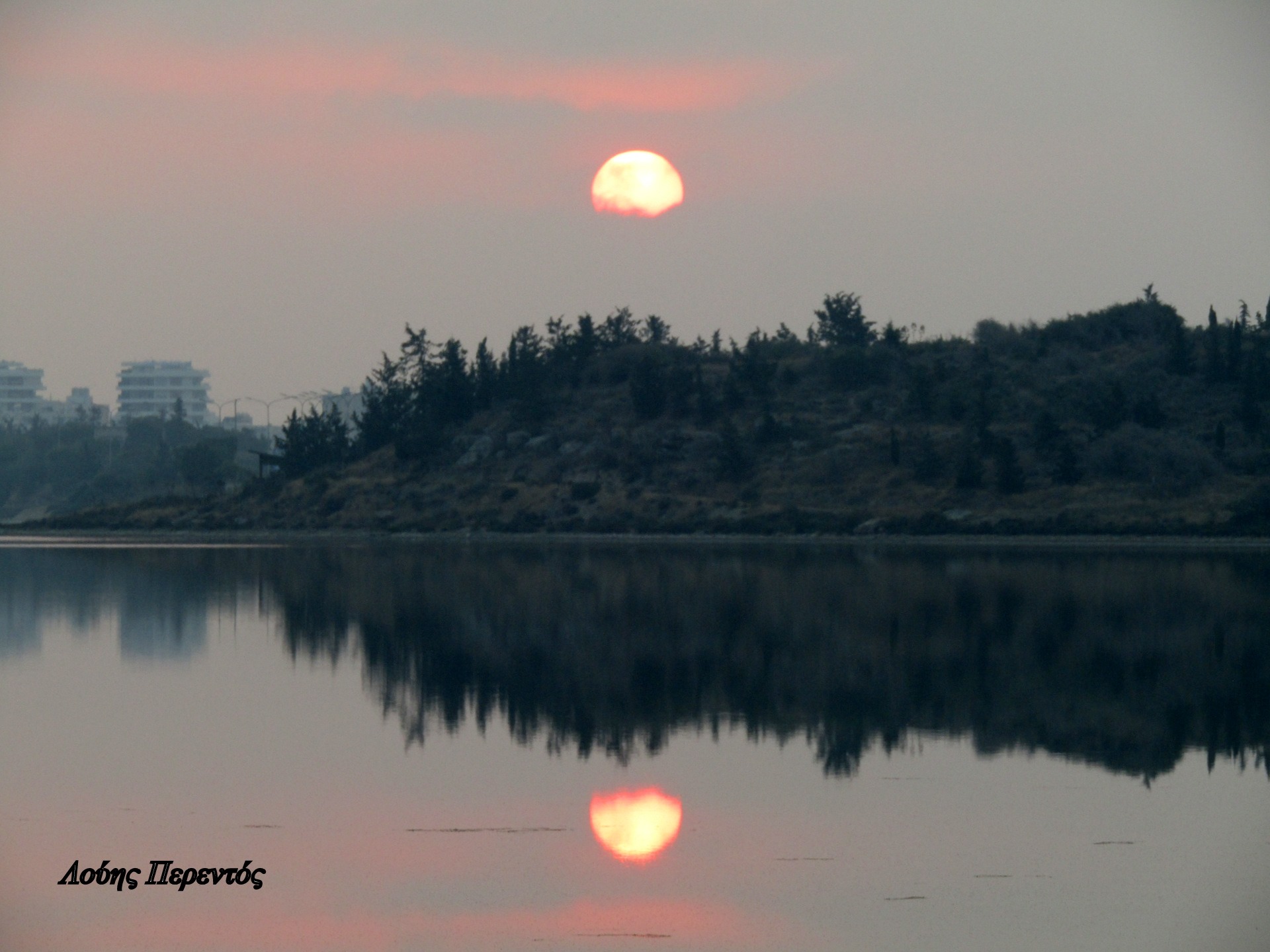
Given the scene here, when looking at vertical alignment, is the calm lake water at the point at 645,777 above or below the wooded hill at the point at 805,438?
below

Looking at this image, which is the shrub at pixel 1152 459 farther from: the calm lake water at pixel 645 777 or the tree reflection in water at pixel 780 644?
the calm lake water at pixel 645 777

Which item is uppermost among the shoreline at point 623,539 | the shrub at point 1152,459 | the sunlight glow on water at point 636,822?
the shrub at point 1152,459

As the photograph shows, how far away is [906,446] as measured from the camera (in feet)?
357

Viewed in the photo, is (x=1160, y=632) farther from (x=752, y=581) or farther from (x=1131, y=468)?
(x=1131, y=468)

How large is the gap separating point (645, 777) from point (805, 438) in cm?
9592

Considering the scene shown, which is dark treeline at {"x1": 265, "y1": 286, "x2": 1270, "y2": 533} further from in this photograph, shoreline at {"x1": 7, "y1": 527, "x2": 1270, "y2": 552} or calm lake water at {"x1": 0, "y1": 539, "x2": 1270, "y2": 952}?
calm lake water at {"x1": 0, "y1": 539, "x2": 1270, "y2": 952}

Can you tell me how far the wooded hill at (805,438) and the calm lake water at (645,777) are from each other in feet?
183

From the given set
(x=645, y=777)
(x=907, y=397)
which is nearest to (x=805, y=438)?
(x=907, y=397)

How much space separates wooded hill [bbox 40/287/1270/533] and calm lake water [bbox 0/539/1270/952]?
5573 cm

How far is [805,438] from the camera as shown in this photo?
4528 inches

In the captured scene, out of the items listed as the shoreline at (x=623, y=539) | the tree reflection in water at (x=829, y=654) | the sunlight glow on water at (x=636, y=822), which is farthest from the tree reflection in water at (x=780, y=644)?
the shoreline at (x=623, y=539)

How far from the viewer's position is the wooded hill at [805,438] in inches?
3848

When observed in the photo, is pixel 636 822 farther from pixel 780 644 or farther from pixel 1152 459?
pixel 1152 459

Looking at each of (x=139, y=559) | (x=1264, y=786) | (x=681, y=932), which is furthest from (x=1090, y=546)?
(x=681, y=932)
